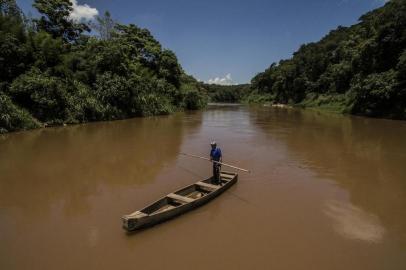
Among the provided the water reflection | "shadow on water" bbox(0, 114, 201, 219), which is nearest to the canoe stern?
"shadow on water" bbox(0, 114, 201, 219)

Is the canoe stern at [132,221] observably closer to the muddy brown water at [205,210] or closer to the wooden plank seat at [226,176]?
the muddy brown water at [205,210]

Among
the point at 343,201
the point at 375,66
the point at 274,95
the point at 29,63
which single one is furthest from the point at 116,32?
the point at 274,95

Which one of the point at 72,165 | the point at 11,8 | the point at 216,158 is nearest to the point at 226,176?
the point at 216,158

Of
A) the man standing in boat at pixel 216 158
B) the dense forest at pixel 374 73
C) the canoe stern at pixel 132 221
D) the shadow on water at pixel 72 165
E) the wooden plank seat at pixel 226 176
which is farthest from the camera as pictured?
the dense forest at pixel 374 73

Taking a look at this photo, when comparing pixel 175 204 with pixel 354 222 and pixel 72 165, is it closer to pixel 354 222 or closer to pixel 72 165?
pixel 354 222

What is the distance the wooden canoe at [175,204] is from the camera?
22.4ft

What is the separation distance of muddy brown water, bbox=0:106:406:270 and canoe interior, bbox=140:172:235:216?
1.35 feet

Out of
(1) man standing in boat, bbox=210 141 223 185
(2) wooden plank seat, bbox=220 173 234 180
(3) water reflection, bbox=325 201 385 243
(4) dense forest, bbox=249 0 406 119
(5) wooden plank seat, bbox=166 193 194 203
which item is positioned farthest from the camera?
(4) dense forest, bbox=249 0 406 119

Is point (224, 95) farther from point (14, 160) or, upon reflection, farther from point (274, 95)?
point (14, 160)

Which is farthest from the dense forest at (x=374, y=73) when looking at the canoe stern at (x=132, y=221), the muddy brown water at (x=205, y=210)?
the canoe stern at (x=132, y=221)

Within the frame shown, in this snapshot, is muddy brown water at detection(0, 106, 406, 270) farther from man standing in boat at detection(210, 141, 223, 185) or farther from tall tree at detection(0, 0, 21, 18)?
tall tree at detection(0, 0, 21, 18)

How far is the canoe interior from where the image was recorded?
7.66m

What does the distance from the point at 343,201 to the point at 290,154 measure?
22.0 feet

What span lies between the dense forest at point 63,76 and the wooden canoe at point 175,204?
55.4 ft
